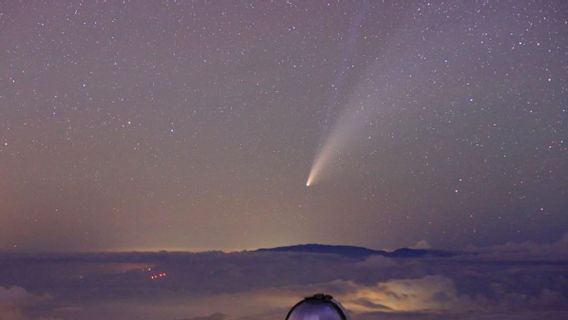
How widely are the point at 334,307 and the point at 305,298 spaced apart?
193 cm

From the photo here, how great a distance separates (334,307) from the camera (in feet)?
197

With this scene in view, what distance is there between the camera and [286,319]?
59.8m

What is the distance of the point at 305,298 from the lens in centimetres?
6075

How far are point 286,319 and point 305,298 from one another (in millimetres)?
1889

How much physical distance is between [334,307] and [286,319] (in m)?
2.96
